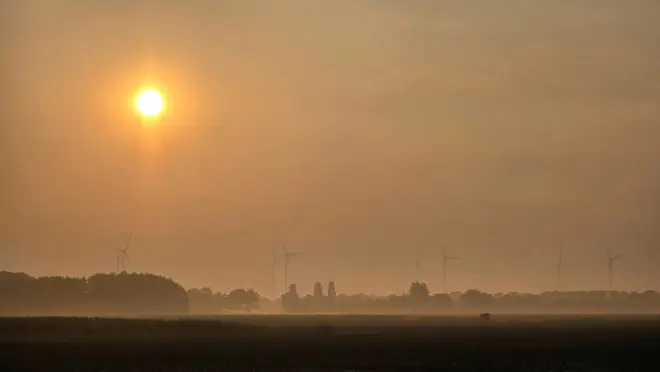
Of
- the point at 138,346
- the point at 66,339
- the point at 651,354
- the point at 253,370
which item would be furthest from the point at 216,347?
the point at 651,354

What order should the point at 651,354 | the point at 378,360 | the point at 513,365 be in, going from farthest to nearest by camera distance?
1. the point at 651,354
2. the point at 378,360
3. the point at 513,365

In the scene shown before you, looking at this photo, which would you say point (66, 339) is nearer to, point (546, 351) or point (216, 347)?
point (216, 347)

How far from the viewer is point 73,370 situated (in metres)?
97.5

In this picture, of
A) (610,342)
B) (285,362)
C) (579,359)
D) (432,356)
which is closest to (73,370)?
(285,362)

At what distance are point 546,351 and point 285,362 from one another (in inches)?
1465

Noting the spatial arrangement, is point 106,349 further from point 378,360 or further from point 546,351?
point 546,351

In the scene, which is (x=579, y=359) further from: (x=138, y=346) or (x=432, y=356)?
(x=138, y=346)

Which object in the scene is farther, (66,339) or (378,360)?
(66,339)

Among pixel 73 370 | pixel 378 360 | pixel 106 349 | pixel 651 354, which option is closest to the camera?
pixel 73 370

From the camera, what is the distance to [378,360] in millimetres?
113500

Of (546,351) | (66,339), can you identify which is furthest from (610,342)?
(66,339)

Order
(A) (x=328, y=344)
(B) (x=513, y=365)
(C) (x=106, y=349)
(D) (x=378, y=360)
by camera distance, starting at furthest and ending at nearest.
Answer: (A) (x=328, y=344) → (C) (x=106, y=349) → (D) (x=378, y=360) → (B) (x=513, y=365)

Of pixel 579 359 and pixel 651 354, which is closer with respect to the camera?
pixel 579 359

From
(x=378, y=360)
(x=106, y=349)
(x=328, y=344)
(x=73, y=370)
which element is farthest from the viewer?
(x=328, y=344)
